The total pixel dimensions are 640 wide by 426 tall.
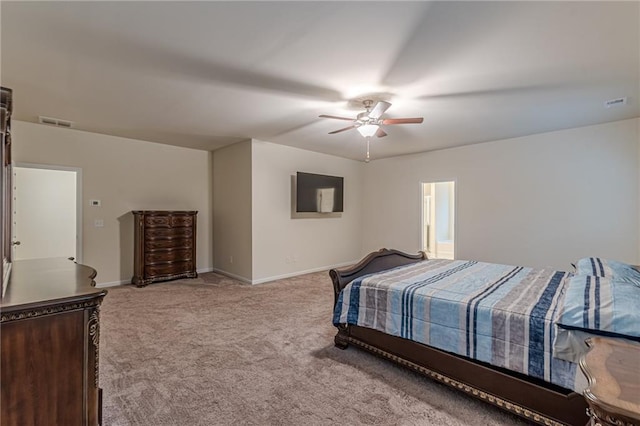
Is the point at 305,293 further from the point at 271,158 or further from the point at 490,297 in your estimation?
the point at 490,297

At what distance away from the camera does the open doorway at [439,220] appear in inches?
286

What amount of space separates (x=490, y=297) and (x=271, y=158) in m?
4.22

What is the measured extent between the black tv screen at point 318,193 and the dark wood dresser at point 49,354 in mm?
4342

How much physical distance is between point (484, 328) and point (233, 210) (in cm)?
463

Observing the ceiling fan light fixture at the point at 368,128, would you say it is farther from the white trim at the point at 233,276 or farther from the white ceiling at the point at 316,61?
the white trim at the point at 233,276

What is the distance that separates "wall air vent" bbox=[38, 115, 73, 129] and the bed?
4373mm

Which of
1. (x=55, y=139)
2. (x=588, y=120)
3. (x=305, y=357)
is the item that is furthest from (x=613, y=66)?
(x=55, y=139)

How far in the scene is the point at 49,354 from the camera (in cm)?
139

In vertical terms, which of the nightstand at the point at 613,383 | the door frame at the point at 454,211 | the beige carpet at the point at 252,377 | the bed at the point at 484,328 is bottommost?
the beige carpet at the point at 252,377

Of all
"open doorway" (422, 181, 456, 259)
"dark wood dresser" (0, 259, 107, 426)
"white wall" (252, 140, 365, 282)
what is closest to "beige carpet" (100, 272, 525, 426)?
"dark wood dresser" (0, 259, 107, 426)

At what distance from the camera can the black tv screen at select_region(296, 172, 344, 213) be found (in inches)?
227

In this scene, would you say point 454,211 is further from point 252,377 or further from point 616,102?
point 252,377

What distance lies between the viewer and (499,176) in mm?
5141

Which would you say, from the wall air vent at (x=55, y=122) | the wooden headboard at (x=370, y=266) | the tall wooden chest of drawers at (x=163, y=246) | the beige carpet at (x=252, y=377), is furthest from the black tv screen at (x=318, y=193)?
the wall air vent at (x=55, y=122)
